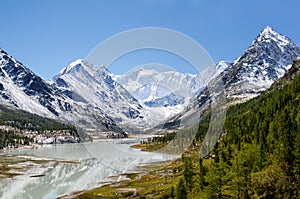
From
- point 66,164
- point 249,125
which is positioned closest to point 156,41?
point 249,125

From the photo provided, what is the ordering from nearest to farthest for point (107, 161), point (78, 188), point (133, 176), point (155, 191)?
1. point (155, 191)
2. point (78, 188)
3. point (133, 176)
4. point (107, 161)

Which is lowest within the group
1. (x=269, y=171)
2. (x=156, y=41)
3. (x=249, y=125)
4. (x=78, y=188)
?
(x=78, y=188)

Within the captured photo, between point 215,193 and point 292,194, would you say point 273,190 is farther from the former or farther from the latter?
point 215,193

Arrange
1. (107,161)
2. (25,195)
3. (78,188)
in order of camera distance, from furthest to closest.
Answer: (107,161) < (78,188) < (25,195)

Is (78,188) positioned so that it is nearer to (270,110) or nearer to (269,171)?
(269,171)

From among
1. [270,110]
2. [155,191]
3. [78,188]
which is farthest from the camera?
[270,110]

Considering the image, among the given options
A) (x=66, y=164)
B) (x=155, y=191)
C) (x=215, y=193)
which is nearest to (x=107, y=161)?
(x=66, y=164)

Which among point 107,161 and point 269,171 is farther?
point 107,161

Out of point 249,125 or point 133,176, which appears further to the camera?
point 249,125

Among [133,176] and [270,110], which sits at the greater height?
[270,110]
